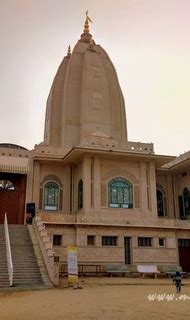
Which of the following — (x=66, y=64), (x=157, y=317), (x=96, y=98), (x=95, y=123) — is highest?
(x=66, y=64)

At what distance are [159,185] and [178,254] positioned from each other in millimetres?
7331

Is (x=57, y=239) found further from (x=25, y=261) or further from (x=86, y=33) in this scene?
(x=86, y=33)

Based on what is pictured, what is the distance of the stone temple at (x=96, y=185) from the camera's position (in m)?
23.1

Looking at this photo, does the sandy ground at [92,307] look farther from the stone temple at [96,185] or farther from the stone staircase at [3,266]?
the stone temple at [96,185]

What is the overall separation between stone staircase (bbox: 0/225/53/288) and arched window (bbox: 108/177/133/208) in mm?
6277

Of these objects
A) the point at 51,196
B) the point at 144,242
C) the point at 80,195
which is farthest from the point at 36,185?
the point at 144,242

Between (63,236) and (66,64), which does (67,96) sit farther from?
(63,236)

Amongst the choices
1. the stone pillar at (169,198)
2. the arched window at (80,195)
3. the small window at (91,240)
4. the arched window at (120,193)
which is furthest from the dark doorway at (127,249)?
the stone pillar at (169,198)

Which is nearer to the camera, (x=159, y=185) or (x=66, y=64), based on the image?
(x=159, y=185)

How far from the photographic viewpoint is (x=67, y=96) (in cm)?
3225

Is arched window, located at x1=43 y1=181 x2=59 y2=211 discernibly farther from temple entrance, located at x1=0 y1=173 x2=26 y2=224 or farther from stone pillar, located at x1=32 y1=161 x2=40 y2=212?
temple entrance, located at x1=0 y1=173 x2=26 y2=224

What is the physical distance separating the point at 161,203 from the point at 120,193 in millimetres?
5830

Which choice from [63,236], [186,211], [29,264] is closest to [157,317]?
[29,264]

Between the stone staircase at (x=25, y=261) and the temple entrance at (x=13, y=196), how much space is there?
4.41m
